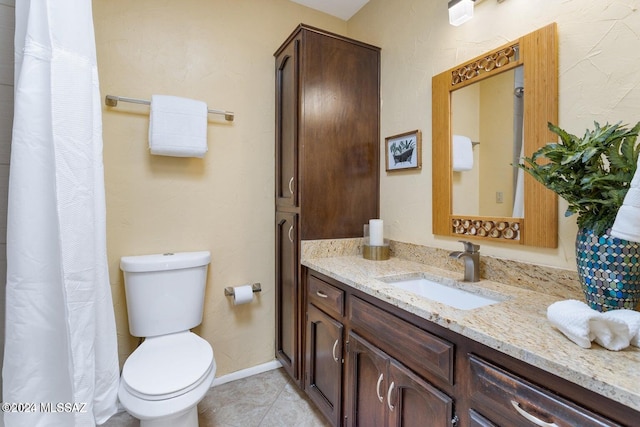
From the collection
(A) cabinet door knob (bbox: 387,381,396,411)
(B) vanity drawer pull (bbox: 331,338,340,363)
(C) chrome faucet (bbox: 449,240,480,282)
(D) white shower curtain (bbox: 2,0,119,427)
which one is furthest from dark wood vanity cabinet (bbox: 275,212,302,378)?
(D) white shower curtain (bbox: 2,0,119,427)

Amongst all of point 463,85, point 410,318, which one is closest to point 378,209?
point 463,85

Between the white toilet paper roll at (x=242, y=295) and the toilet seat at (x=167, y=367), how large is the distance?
35 centimetres

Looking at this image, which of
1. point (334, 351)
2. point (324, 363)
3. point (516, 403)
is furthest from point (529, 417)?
point (324, 363)

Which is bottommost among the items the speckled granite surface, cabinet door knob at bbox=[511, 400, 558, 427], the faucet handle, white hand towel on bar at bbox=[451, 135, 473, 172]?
cabinet door knob at bbox=[511, 400, 558, 427]

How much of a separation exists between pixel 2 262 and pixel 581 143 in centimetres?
167

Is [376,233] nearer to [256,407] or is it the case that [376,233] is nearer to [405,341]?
[405,341]

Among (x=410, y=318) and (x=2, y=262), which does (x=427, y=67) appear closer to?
(x=410, y=318)

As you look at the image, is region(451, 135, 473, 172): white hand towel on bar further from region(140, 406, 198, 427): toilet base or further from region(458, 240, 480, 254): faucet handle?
region(140, 406, 198, 427): toilet base

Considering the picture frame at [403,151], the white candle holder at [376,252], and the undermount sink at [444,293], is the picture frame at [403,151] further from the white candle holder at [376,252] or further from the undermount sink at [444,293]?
the undermount sink at [444,293]

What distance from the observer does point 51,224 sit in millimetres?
769

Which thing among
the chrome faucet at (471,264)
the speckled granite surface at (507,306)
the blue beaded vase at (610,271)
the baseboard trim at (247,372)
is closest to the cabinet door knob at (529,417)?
the speckled granite surface at (507,306)

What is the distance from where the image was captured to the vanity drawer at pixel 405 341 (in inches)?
35.2

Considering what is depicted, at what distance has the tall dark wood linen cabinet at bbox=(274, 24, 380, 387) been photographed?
1.72m

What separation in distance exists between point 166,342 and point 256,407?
0.65 m
